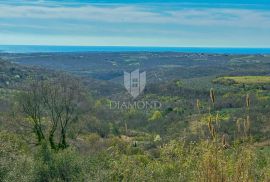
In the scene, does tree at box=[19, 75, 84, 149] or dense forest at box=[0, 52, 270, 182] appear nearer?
dense forest at box=[0, 52, 270, 182]

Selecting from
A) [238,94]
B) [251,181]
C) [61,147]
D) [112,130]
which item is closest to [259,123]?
[112,130]

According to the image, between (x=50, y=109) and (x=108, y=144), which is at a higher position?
(x=50, y=109)

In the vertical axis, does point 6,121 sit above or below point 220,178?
below

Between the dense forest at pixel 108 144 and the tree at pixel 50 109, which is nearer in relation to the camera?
the dense forest at pixel 108 144

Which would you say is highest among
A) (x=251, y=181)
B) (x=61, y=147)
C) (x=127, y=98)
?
(x=251, y=181)

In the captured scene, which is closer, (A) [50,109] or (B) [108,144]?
(A) [50,109]

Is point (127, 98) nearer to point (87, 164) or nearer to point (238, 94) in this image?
point (238, 94)

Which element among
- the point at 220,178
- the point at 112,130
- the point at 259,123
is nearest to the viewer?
the point at 220,178

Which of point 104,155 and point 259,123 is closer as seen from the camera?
point 104,155

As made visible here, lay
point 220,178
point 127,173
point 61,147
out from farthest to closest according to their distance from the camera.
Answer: point 61,147 → point 127,173 → point 220,178
